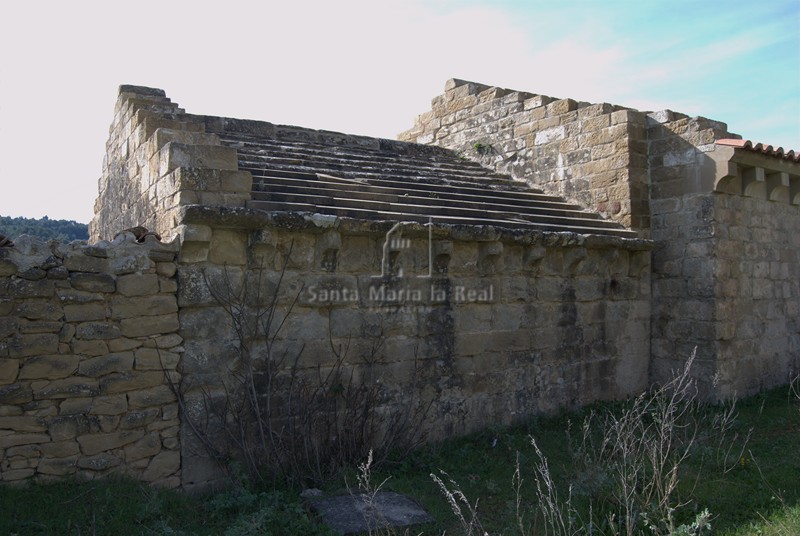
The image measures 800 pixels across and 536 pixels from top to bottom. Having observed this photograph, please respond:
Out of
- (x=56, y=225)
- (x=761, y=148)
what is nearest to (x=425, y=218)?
(x=761, y=148)

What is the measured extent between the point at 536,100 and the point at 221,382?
6417 millimetres

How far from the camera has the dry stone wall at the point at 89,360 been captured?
14.3ft

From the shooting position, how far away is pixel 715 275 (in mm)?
7793

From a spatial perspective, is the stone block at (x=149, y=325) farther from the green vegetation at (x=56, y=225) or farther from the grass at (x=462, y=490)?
the green vegetation at (x=56, y=225)

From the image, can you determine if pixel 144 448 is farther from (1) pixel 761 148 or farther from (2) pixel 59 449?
(1) pixel 761 148

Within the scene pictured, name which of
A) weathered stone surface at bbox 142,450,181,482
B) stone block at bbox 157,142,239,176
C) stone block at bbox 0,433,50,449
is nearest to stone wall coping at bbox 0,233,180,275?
stone block at bbox 157,142,239,176

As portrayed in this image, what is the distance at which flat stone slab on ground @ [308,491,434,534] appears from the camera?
4270mm

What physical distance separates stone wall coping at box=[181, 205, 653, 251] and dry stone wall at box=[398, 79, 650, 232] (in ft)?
3.43

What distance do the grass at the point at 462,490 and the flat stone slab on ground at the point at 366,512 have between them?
10cm

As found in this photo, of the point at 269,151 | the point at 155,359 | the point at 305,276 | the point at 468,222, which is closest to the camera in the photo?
the point at 155,359

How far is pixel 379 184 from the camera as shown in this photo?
23.9 feet

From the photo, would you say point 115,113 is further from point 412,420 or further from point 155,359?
point 412,420

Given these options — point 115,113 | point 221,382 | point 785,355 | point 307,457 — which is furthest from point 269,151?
point 785,355

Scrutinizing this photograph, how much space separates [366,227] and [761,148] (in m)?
5.24
